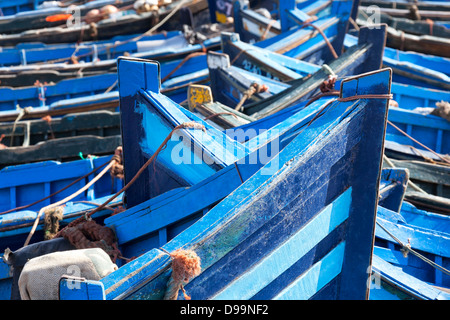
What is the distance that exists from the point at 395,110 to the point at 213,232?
13.2 ft

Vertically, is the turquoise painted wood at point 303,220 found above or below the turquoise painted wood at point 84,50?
above

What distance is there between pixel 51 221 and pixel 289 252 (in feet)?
6.41

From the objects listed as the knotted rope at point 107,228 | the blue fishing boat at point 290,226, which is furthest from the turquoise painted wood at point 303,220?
the knotted rope at point 107,228

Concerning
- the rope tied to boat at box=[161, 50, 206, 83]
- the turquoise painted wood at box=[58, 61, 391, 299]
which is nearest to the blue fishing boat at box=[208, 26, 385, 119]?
the rope tied to boat at box=[161, 50, 206, 83]

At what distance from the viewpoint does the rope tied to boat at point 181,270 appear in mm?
1983

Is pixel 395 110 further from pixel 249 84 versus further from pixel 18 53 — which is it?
pixel 18 53

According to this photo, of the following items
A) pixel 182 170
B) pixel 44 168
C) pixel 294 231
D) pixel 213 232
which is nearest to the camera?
pixel 213 232

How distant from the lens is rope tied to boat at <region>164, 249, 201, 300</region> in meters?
1.98

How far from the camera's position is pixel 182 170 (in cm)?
314

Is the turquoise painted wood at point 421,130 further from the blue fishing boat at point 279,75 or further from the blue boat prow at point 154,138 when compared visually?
the blue boat prow at point 154,138

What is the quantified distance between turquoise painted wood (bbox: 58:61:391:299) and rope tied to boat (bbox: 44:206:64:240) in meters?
1.69

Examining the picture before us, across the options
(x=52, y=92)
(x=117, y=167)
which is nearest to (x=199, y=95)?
(x=117, y=167)

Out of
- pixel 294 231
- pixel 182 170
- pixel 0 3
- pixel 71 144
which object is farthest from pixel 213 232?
pixel 0 3

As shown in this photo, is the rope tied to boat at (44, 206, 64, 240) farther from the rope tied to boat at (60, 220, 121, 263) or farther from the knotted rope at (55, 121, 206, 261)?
the rope tied to boat at (60, 220, 121, 263)
